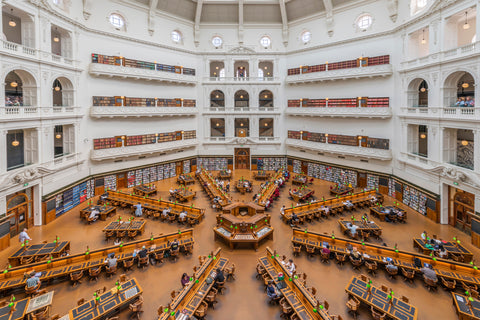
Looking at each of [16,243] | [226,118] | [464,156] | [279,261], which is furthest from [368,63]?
[16,243]

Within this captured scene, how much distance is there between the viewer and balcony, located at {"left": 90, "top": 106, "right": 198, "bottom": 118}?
20766 millimetres

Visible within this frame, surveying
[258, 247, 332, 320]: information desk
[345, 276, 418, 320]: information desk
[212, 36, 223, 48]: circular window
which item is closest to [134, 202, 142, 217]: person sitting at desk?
[258, 247, 332, 320]: information desk

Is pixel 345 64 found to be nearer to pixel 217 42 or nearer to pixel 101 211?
pixel 217 42

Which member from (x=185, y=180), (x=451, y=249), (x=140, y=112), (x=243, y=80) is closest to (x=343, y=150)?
(x=451, y=249)

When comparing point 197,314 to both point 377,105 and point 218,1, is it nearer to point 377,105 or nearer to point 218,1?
point 377,105

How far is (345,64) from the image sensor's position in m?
23.0

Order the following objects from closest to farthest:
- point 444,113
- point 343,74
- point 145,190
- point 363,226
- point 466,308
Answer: point 466,308 → point 363,226 → point 444,113 → point 145,190 → point 343,74

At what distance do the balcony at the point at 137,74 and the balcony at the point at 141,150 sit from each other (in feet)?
20.0

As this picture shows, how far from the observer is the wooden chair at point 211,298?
360 inches

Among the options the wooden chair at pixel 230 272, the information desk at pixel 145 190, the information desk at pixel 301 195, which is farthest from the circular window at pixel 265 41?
the wooden chair at pixel 230 272

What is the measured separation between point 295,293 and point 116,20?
25.0 meters

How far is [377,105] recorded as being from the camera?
21422mm

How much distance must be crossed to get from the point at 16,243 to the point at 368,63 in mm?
27687

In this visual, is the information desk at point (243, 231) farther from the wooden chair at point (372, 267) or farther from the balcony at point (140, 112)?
the balcony at point (140, 112)
